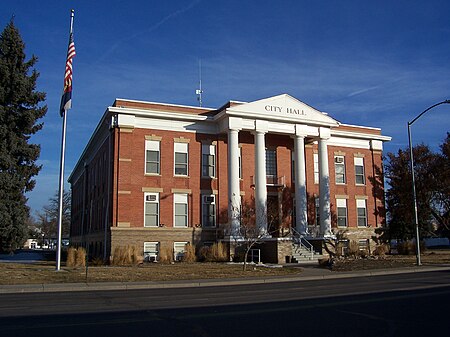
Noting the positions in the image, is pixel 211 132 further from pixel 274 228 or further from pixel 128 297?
pixel 128 297

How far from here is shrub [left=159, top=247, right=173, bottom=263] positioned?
103 feet

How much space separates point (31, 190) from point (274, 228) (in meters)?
18.6

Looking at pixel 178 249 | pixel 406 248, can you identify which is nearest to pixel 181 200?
pixel 178 249

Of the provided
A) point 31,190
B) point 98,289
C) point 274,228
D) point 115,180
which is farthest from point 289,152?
point 98,289

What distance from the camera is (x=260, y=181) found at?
34812 millimetres

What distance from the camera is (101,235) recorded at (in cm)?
3706

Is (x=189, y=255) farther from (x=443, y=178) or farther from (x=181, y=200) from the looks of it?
(x=443, y=178)

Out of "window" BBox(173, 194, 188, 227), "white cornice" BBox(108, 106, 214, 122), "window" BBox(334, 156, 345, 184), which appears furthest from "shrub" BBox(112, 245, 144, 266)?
"window" BBox(334, 156, 345, 184)

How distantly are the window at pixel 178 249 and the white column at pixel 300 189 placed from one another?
903cm

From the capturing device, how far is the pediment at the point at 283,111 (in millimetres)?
35344

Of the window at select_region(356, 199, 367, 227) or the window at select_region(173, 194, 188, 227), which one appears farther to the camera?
the window at select_region(356, 199, 367, 227)

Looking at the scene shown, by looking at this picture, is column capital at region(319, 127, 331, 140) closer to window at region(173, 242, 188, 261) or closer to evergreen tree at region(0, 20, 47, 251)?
window at region(173, 242, 188, 261)

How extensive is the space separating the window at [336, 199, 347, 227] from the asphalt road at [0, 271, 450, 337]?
987 inches

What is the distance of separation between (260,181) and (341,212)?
10.6m
